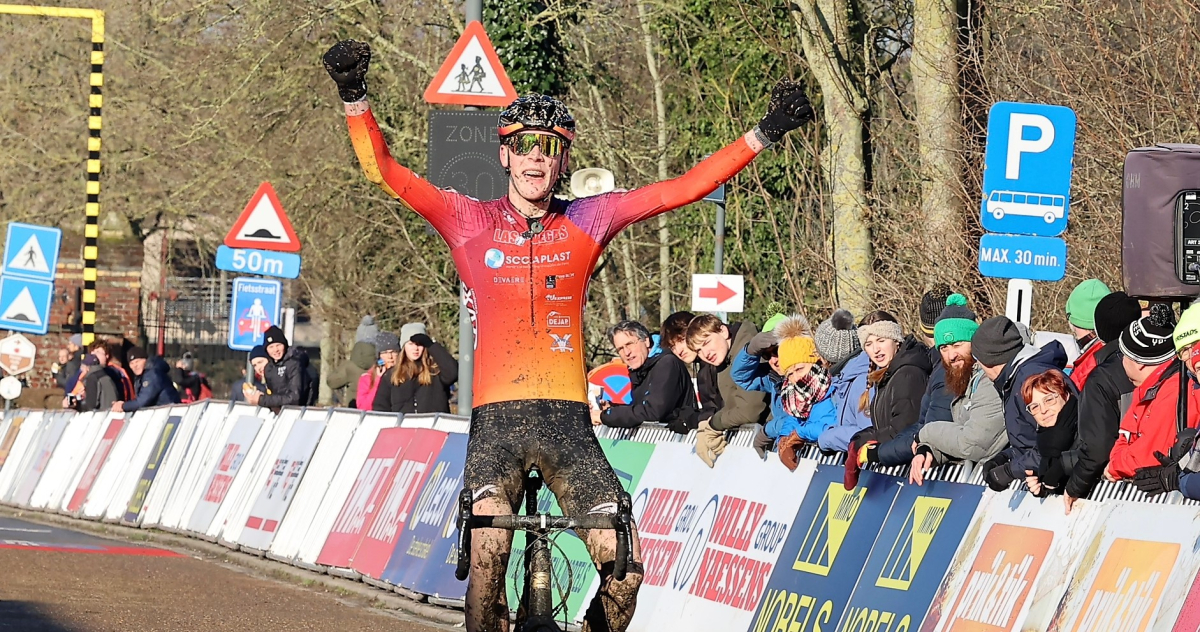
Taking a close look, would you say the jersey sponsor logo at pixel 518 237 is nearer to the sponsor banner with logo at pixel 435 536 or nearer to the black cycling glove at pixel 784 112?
the black cycling glove at pixel 784 112

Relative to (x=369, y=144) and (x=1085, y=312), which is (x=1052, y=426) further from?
(x=369, y=144)

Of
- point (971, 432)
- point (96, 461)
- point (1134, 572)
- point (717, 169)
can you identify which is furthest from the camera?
point (96, 461)

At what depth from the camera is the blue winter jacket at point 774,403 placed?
33.4 ft

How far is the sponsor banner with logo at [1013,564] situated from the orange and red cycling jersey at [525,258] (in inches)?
71.3

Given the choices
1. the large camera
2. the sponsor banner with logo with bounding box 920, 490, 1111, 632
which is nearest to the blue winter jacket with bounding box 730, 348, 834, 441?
the sponsor banner with logo with bounding box 920, 490, 1111, 632

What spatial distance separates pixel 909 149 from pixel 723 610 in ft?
42.3

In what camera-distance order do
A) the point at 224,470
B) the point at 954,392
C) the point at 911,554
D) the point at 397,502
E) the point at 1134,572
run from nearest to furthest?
the point at 1134,572 < the point at 911,554 < the point at 954,392 < the point at 397,502 < the point at 224,470

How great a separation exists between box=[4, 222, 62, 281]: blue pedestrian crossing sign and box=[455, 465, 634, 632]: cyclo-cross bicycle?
20.5 meters

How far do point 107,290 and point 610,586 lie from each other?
40.1m

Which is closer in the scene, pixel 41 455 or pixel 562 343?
pixel 562 343

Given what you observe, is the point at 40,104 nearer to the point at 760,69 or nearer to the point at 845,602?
the point at 760,69

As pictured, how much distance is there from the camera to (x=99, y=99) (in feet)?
83.0

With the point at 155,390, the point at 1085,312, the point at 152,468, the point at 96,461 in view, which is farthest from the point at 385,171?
the point at 155,390

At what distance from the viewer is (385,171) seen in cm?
704
